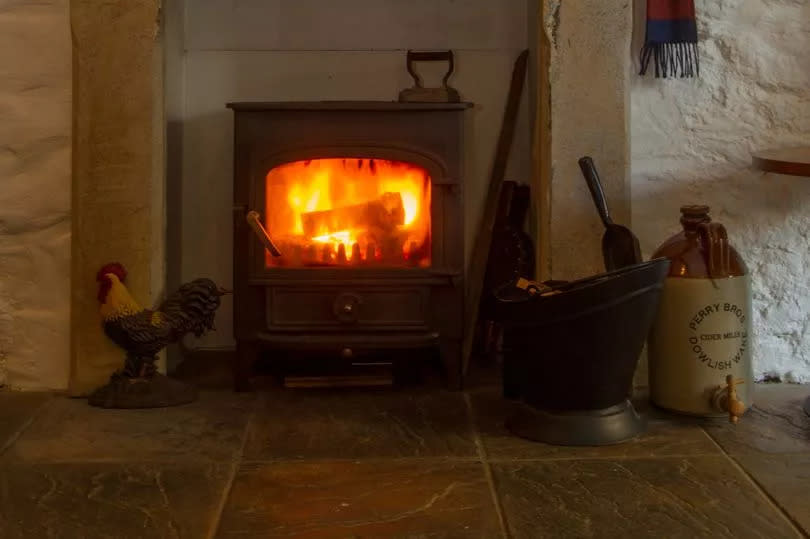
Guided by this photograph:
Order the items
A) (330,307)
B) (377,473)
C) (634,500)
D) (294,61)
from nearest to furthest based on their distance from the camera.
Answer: (634,500) < (377,473) < (330,307) < (294,61)

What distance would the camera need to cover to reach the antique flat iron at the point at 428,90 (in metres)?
2.52

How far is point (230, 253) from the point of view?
2852mm

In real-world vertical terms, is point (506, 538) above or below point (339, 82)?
below

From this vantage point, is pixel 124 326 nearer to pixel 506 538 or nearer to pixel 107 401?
pixel 107 401

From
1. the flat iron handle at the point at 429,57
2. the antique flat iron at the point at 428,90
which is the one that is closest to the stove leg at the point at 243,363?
the antique flat iron at the point at 428,90

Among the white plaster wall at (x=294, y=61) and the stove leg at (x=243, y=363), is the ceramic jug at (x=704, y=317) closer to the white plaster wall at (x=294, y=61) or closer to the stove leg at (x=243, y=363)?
the white plaster wall at (x=294, y=61)

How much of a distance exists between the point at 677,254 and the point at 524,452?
564 millimetres

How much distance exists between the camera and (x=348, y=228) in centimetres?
248

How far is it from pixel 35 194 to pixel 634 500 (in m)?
1.60

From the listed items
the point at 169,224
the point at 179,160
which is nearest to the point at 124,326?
the point at 169,224

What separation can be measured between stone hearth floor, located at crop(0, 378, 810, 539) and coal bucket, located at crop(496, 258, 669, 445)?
0.17ft

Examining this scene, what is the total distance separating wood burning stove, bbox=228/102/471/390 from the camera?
7.98 ft

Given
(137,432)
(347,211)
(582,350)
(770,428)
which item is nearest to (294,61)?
(347,211)

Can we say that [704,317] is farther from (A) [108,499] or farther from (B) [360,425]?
(A) [108,499]
